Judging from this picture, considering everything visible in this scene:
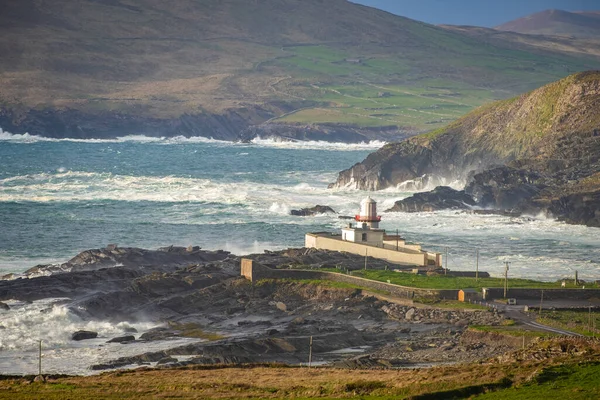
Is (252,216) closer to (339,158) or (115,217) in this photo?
(115,217)

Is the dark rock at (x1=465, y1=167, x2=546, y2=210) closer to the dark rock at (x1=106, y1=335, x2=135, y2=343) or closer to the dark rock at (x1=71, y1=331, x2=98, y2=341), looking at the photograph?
the dark rock at (x1=71, y1=331, x2=98, y2=341)

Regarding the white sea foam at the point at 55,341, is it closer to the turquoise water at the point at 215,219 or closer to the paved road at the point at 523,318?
the paved road at the point at 523,318

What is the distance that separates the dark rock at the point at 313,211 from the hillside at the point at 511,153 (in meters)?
12.6

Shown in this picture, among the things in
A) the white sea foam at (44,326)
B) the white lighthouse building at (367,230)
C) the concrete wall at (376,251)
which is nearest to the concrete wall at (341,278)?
the concrete wall at (376,251)

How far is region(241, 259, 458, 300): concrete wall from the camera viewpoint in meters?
56.7

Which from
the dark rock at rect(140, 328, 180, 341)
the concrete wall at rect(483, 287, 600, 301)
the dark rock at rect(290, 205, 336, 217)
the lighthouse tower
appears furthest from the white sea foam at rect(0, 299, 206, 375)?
the dark rock at rect(290, 205, 336, 217)

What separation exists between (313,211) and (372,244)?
110ft

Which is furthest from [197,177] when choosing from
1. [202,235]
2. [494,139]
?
[202,235]

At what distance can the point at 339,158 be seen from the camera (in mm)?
182500

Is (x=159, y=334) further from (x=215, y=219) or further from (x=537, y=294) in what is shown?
(x=215, y=219)

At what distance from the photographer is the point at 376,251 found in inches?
2650

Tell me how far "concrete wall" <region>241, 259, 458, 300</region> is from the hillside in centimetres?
4298

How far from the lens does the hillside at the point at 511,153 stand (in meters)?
108

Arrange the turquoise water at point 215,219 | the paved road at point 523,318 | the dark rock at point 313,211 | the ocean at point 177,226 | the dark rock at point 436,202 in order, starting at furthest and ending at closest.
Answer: the dark rock at point 436,202 → the dark rock at point 313,211 → the turquoise water at point 215,219 → the ocean at point 177,226 → the paved road at point 523,318
